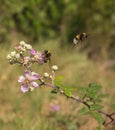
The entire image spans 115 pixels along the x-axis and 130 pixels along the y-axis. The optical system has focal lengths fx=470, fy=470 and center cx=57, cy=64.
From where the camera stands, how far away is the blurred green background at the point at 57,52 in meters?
4.32

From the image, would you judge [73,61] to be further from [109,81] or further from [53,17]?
[53,17]

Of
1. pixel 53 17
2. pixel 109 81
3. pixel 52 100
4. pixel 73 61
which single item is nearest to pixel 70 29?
pixel 53 17

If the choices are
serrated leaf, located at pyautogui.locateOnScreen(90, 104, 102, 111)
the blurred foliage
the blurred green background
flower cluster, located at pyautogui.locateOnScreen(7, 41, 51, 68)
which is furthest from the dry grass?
the blurred foliage

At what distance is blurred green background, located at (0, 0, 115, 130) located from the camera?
4316mm

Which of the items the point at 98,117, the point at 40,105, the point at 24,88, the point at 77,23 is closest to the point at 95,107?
the point at 98,117

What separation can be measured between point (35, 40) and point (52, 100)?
2615 millimetres

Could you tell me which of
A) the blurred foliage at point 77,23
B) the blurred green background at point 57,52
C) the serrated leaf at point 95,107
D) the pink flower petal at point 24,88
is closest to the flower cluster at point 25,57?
the pink flower petal at point 24,88

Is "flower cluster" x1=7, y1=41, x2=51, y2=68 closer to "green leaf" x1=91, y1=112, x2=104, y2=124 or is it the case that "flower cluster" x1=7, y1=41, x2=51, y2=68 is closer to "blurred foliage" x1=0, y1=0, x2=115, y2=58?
"green leaf" x1=91, y1=112, x2=104, y2=124

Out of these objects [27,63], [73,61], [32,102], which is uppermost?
[73,61]

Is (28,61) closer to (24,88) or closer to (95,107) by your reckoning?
(24,88)

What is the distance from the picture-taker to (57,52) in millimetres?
6582

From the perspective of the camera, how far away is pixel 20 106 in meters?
4.55

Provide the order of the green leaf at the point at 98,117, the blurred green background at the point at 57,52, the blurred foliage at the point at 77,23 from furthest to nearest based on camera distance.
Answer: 1. the blurred foliage at the point at 77,23
2. the blurred green background at the point at 57,52
3. the green leaf at the point at 98,117

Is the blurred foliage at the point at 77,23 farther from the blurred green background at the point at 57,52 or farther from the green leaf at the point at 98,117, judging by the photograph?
the green leaf at the point at 98,117
